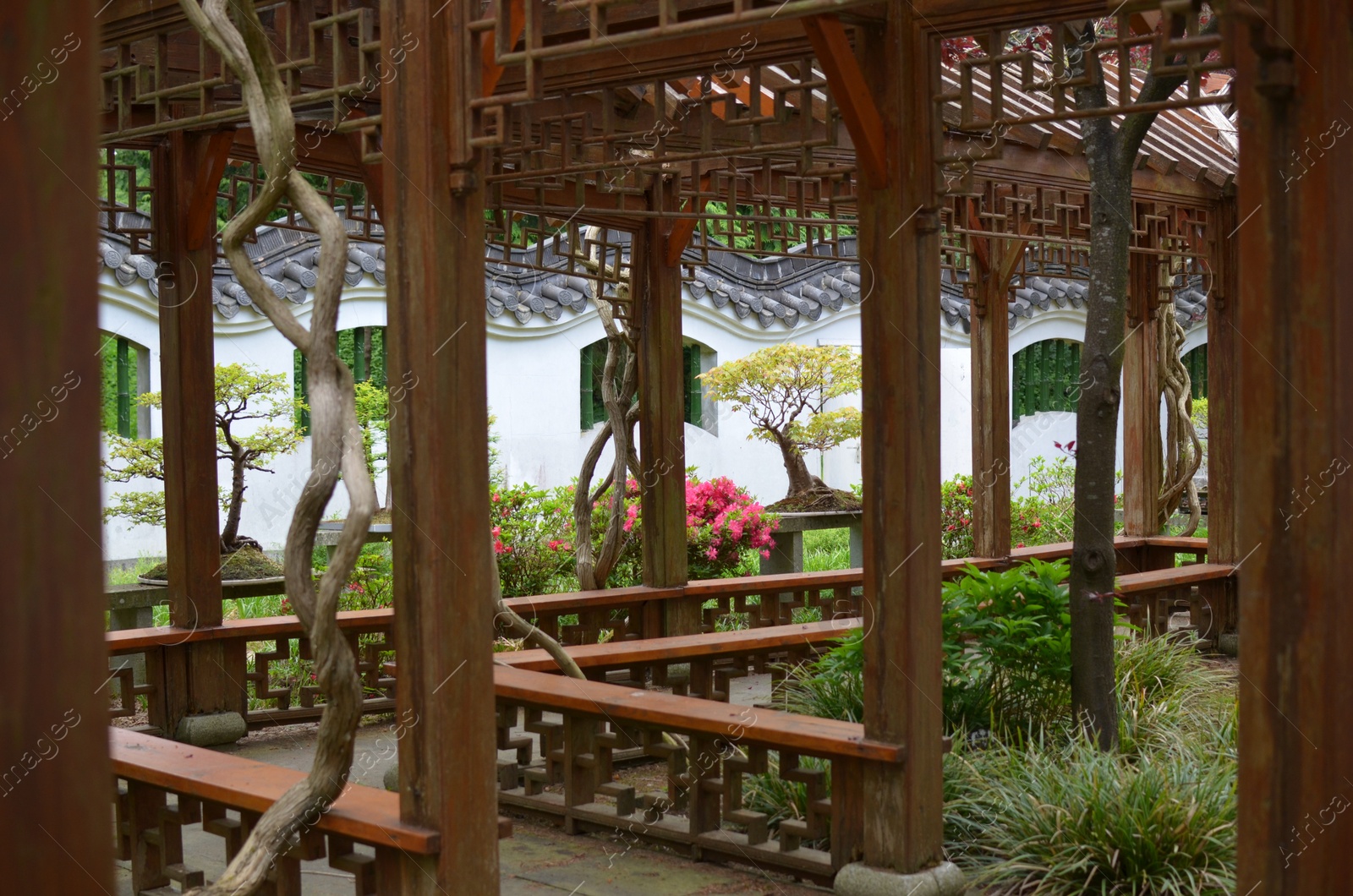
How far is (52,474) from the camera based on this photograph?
0.79 metres

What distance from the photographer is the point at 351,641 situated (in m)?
7.70

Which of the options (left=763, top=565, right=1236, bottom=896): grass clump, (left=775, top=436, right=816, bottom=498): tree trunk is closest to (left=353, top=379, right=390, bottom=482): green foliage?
(left=775, top=436, right=816, bottom=498): tree trunk

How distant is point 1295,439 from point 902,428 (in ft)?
6.97

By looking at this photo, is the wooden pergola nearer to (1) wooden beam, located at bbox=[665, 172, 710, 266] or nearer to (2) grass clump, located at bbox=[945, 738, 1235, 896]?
(1) wooden beam, located at bbox=[665, 172, 710, 266]

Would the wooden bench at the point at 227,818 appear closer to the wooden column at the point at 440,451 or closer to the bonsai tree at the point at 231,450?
the wooden column at the point at 440,451

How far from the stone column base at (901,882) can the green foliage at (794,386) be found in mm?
9475

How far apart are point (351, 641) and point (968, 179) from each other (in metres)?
4.57

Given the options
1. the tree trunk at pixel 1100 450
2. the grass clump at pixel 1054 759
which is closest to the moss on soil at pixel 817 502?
the grass clump at pixel 1054 759

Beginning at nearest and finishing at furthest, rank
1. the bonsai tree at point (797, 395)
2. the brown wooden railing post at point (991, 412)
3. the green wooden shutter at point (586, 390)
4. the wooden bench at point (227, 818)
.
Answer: the wooden bench at point (227, 818)
the brown wooden railing post at point (991, 412)
the bonsai tree at point (797, 395)
the green wooden shutter at point (586, 390)

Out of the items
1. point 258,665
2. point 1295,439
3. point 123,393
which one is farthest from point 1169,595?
point 123,393

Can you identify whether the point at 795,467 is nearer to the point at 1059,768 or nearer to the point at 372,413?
the point at 372,413

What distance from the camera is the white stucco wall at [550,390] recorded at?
11.9 m

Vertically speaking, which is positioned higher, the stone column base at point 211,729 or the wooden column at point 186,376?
the wooden column at point 186,376

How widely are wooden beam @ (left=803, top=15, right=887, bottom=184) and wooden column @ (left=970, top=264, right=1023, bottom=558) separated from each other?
584 centimetres
